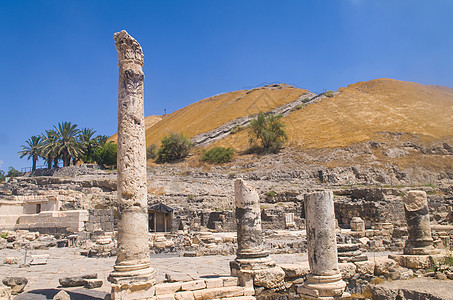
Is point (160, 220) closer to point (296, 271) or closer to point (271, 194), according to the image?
point (271, 194)

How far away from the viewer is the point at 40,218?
67.2ft

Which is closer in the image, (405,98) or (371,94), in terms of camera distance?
(405,98)

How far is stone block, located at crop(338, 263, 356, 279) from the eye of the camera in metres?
8.44

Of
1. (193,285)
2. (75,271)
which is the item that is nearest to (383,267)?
(193,285)

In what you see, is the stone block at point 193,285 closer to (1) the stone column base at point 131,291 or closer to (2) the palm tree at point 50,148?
(1) the stone column base at point 131,291

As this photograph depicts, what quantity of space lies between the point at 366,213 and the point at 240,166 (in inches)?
889

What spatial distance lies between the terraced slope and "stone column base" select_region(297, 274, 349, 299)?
6667 cm

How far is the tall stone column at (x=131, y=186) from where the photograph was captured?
635 cm

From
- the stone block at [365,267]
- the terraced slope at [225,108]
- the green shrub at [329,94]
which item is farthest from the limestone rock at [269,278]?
the green shrub at [329,94]

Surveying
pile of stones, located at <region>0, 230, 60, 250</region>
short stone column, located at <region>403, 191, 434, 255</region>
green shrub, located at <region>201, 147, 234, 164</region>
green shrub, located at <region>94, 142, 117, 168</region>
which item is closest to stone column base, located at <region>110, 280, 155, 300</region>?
short stone column, located at <region>403, 191, 434, 255</region>

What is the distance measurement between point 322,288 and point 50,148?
150 feet

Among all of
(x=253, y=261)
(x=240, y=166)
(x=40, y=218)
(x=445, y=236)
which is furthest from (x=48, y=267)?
(x=240, y=166)

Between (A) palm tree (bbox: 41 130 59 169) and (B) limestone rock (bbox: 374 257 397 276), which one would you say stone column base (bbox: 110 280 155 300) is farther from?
(A) palm tree (bbox: 41 130 59 169)

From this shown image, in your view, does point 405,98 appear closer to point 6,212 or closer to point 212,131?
point 212,131
